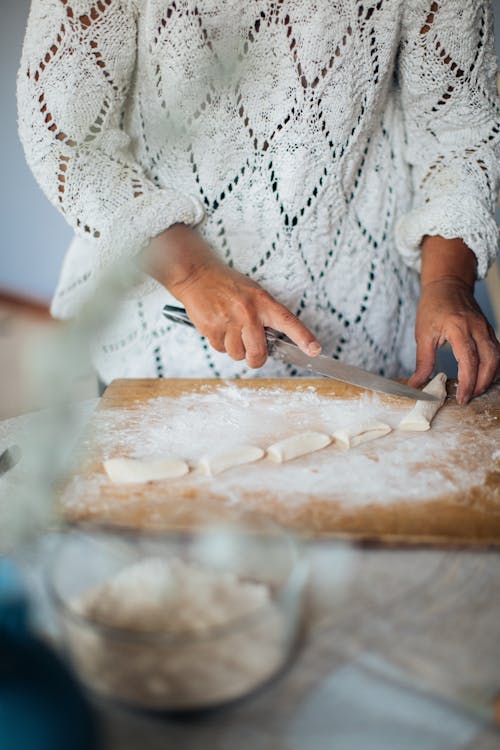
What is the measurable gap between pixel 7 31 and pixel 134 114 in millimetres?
646

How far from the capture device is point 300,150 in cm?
93

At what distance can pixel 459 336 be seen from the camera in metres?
0.91

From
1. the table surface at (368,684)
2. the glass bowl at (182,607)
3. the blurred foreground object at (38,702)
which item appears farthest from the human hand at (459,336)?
the blurred foreground object at (38,702)

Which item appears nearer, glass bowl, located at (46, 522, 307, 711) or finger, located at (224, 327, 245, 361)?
glass bowl, located at (46, 522, 307, 711)

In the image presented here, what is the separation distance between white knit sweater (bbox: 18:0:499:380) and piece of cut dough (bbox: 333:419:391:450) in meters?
0.28

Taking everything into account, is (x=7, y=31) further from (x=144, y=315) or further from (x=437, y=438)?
(x=144, y=315)

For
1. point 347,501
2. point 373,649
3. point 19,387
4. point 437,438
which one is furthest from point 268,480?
point 19,387

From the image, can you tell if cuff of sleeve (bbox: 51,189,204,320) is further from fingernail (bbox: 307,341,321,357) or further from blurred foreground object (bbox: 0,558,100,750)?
blurred foreground object (bbox: 0,558,100,750)

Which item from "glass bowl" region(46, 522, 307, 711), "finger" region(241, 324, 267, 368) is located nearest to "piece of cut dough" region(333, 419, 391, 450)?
"finger" region(241, 324, 267, 368)

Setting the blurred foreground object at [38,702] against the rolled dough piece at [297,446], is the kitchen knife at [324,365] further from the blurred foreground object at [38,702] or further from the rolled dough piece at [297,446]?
the blurred foreground object at [38,702]

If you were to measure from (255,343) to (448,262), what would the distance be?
0.38 metres

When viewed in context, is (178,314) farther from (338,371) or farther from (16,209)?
(16,209)

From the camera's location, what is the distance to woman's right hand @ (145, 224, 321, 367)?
793 millimetres

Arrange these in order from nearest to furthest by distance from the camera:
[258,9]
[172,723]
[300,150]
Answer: [172,723] → [258,9] → [300,150]
